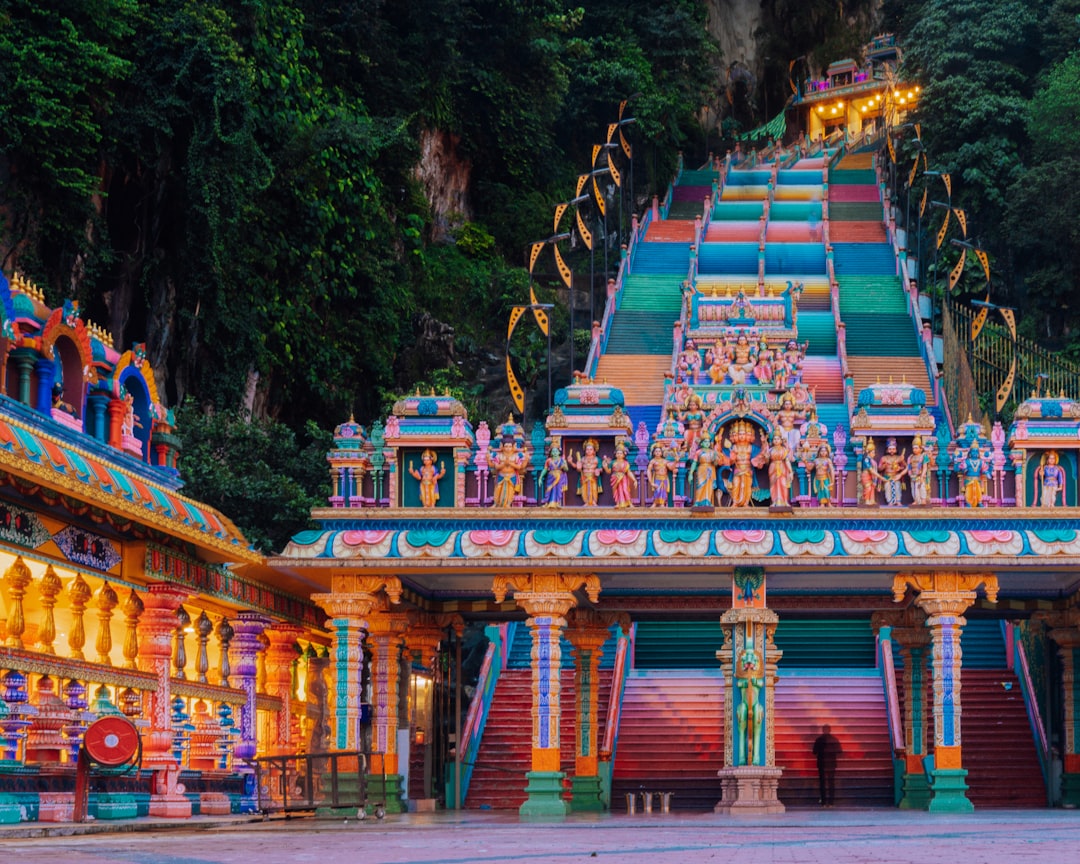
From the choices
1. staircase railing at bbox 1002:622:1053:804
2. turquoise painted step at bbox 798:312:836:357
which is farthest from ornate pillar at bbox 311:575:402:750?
turquoise painted step at bbox 798:312:836:357

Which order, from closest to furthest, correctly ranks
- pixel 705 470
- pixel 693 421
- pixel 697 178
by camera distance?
pixel 705 470
pixel 693 421
pixel 697 178

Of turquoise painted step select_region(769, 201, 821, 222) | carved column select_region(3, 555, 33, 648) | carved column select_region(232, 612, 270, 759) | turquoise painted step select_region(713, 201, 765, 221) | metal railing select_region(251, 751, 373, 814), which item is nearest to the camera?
carved column select_region(3, 555, 33, 648)

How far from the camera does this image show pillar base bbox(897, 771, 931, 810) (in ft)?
77.0

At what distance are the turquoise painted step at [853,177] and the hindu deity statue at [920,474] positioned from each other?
37.7m

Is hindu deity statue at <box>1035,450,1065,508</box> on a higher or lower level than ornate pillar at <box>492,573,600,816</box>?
higher

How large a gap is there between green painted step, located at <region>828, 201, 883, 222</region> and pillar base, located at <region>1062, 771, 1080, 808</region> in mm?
31380

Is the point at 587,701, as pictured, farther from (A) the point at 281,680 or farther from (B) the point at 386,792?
(A) the point at 281,680

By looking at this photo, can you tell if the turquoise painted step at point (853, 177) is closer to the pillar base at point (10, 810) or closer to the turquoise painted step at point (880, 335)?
the turquoise painted step at point (880, 335)

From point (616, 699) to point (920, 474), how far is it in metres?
6.74

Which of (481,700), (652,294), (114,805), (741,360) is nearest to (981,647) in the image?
Answer: (481,700)

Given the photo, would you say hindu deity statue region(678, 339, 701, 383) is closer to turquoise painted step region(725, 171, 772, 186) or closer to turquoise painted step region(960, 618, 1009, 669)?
turquoise painted step region(960, 618, 1009, 669)

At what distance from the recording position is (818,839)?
14.6 meters

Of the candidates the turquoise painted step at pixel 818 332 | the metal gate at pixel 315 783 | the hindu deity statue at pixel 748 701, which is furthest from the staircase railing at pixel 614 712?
the turquoise painted step at pixel 818 332

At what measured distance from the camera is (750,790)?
21109mm
